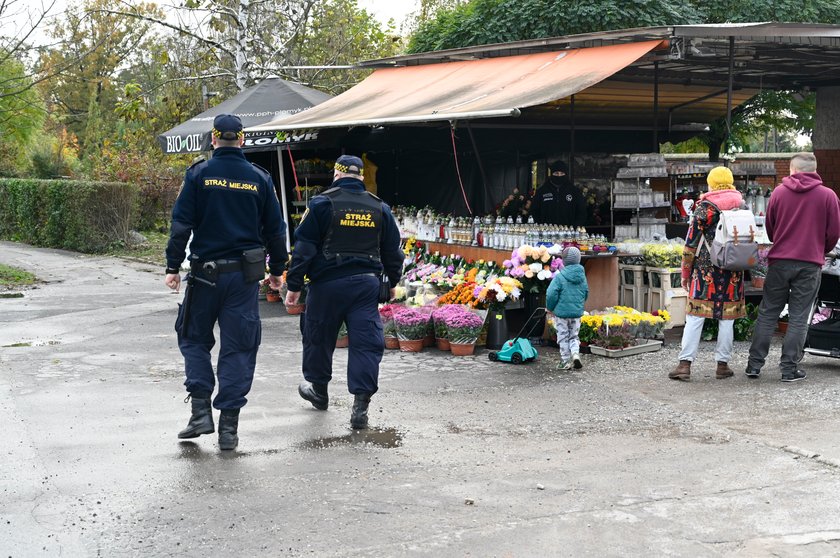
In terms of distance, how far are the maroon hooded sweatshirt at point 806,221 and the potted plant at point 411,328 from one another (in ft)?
11.7

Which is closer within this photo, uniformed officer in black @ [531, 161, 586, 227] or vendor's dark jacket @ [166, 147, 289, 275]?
vendor's dark jacket @ [166, 147, 289, 275]

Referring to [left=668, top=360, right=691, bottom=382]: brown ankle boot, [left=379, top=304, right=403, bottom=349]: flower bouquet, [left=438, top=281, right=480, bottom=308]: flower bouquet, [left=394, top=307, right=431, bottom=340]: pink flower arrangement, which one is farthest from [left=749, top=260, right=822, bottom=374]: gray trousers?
[left=379, top=304, right=403, bottom=349]: flower bouquet

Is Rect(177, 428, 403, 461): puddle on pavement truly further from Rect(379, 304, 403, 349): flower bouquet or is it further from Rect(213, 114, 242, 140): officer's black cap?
Rect(379, 304, 403, 349): flower bouquet

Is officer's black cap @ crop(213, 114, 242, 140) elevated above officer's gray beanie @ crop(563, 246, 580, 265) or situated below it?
above

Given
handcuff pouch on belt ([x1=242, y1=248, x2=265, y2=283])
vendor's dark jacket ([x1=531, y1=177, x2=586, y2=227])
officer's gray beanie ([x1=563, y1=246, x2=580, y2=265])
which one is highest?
vendor's dark jacket ([x1=531, y1=177, x2=586, y2=227])

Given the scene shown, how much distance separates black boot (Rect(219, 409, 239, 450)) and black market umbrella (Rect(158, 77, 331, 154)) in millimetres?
9244

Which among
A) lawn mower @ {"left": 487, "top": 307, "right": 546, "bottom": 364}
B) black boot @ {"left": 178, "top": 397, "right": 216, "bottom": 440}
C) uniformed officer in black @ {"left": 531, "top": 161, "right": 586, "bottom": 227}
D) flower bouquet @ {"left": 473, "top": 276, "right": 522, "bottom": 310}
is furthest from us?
uniformed officer in black @ {"left": 531, "top": 161, "right": 586, "bottom": 227}

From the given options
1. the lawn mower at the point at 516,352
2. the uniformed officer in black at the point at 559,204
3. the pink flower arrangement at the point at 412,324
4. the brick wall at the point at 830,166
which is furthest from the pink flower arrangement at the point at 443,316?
the brick wall at the point at 830,166

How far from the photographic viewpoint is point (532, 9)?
78.5 feet

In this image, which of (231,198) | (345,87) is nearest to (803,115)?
(345,87)

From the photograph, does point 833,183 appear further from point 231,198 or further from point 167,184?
point 167,184

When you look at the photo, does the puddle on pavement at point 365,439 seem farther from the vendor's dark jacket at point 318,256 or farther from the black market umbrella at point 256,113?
the black market umbrella at point 256,113

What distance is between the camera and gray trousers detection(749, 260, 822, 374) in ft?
30.1

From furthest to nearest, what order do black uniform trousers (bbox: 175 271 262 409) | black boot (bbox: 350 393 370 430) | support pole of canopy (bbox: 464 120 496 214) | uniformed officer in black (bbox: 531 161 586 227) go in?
support pole of canopy (bbox: 464 120 496 214) < uniformed officer in black (bbox: 531 161 586 227) < black boot (bbox: 350 393 370 430) < black uniform trousers (bbox: 175 271 262 409)
